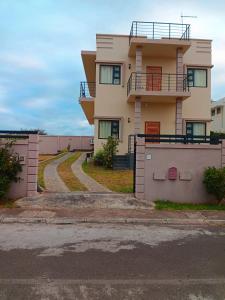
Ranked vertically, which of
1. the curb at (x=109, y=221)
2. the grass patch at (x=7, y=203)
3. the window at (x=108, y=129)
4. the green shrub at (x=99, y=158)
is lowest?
the curb at (x=109, y=221)

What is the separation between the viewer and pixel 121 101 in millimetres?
24281

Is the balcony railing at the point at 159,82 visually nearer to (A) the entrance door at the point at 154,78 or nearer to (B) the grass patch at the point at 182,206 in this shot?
(A) the entrance door at the point at 154,78

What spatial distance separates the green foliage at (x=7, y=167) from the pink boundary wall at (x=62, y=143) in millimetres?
31836

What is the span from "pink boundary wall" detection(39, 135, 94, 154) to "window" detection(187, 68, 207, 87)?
810 inches

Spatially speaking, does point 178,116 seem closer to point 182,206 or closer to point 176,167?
point 176,167

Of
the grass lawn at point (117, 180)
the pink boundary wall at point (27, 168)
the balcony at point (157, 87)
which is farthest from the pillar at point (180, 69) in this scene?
the pink boundary wall at point (27, 168)

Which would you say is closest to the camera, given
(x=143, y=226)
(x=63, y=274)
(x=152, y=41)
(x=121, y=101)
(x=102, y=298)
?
(x=102, y=298)

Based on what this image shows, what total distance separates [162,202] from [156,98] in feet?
41.7

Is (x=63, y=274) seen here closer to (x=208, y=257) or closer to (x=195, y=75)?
(x=208, y=257)

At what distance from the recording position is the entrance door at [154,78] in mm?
24531

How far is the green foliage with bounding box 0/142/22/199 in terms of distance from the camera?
10977mm

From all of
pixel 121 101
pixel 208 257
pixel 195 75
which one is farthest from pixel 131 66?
pixel 208 257

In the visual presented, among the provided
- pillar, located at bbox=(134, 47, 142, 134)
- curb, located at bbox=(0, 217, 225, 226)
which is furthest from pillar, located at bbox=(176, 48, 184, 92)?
curb, located at bbox=(0, 217, 225, 226)

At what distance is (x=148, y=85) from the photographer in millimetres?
24500
